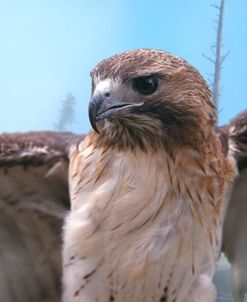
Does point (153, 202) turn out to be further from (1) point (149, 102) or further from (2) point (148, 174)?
(1) point (149, 102)

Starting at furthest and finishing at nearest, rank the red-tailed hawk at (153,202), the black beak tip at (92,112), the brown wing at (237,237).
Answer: the brown wing at (237,237) → the red-tailed hawk at (153,202) → the black beak tip at (92,112)

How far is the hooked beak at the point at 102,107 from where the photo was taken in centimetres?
152

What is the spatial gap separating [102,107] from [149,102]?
0.10 m

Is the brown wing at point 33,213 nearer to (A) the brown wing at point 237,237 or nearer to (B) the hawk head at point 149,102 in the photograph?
(B) the hawk head at point 149,102

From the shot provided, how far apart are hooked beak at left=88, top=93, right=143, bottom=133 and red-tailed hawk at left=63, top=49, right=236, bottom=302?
5 centimetres

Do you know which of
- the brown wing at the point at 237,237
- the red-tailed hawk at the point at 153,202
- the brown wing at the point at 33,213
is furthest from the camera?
the brown wing at the point at 237,237

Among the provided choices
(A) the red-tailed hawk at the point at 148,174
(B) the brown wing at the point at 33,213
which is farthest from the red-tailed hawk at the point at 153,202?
(B) the brown wing at the point at 33,213

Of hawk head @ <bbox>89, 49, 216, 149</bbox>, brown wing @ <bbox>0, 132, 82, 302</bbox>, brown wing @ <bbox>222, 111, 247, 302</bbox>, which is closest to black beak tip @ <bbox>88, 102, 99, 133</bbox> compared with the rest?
hawk head @ <bbox>89, 49, 216, 149</bbox>

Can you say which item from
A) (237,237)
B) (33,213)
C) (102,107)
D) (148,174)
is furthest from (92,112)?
(237,237)

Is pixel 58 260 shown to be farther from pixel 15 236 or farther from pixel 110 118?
pixel 110 118

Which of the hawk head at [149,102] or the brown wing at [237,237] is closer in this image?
the hawk head at [149,102]

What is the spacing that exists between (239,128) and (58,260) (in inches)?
22.1

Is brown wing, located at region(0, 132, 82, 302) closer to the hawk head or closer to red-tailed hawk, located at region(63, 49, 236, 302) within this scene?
red-tailed hawk, located at region(63, 49, 236, 302)

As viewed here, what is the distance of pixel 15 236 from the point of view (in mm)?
2068
